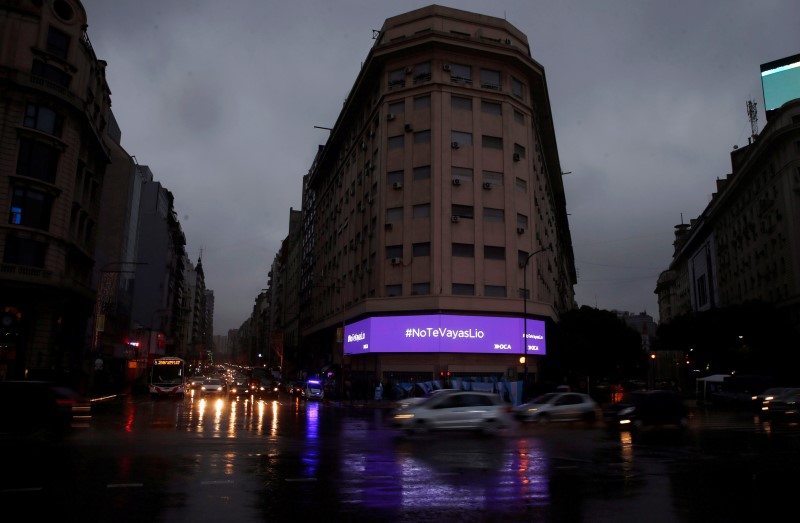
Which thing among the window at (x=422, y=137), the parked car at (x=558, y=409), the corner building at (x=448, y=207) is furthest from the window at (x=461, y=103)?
the parked car at (x=558, y=409)

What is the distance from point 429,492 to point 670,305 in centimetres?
16756

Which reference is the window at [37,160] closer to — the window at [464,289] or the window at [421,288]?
the window at [421,288]

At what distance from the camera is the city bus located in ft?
154

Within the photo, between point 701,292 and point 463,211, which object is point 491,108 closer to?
point 463,211

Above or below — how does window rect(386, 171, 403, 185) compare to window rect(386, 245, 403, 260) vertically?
above

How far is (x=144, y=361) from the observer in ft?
264

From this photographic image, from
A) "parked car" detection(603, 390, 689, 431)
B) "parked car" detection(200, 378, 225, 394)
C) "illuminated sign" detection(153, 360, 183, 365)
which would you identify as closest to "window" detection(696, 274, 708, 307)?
"parked car" detection(200, 378, 225, 394)

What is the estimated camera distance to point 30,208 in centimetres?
4050

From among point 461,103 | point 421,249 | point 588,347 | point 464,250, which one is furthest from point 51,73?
point 588,347

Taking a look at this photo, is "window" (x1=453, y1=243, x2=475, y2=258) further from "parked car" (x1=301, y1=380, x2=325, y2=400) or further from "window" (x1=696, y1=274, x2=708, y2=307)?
"window" (x1=696, y1=274, x2=708, y2=307)

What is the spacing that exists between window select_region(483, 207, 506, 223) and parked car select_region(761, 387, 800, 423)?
2169cm

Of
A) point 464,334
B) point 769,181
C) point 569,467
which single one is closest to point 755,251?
point 769,181

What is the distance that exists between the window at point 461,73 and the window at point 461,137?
4.38 metres

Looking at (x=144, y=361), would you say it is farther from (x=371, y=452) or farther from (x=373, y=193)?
(x=371, y=452)
